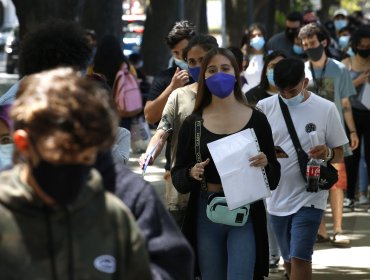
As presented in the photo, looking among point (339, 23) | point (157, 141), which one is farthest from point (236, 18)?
point (157, 141)

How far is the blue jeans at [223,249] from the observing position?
608 cm

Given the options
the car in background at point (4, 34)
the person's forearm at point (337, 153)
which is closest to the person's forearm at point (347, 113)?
the person's forearm at point (337, 153)

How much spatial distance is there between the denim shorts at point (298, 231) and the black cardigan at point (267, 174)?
2.30ft

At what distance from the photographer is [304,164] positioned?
7.07 meters

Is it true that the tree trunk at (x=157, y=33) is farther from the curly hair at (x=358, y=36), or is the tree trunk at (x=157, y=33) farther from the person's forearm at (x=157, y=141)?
the person's forearm at (x=157, y=141)

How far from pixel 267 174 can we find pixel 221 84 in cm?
53

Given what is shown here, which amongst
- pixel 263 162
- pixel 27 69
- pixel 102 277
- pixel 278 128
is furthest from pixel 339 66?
pixel 102 277

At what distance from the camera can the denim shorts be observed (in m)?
6.89

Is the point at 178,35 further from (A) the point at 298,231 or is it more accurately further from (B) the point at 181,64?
(A) the point at 298,231

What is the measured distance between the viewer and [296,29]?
14477 mm

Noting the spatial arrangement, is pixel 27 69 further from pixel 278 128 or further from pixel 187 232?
pixel 278 128

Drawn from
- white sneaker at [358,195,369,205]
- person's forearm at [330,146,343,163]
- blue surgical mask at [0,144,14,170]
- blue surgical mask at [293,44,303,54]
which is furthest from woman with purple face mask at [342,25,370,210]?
blue surgical mask at [0,144,14,170]

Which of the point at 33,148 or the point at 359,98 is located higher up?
the point at 33,148

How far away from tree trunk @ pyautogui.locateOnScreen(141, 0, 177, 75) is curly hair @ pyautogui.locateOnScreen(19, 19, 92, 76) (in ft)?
60.0
